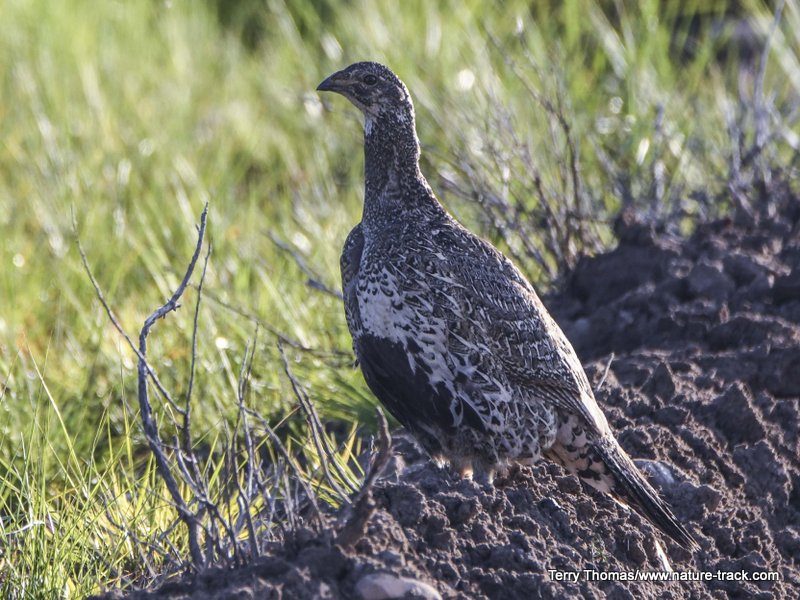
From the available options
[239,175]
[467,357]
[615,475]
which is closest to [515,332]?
[467,357]

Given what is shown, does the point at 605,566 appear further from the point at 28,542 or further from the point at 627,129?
the point at 627,129

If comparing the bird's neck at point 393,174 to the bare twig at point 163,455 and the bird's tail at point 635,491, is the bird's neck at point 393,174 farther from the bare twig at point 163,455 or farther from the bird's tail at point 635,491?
the bare twig at point 163,455

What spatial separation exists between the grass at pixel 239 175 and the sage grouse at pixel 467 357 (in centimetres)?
47

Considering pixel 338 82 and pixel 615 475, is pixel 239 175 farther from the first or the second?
pixel 615 475

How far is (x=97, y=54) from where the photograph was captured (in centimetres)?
790

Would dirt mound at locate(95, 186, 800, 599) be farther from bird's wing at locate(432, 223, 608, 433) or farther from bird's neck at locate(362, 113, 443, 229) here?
bird's neck at locate(362, 113, 443, 229)

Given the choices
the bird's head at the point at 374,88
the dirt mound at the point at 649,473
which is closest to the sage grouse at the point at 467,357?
the dirt mound at the point at 649,473

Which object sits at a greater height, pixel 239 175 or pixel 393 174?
pixel 393 174

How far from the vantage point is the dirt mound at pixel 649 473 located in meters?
2.87

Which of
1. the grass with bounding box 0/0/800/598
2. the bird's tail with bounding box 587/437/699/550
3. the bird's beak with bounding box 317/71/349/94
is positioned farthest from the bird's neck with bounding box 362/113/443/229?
the bird's tail with bounding box 587/437/699/550

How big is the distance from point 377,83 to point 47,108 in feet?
12.2

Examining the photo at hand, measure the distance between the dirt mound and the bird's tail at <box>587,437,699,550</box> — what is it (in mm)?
63

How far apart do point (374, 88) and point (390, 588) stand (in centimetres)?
182

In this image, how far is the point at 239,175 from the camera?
23.6 ft
